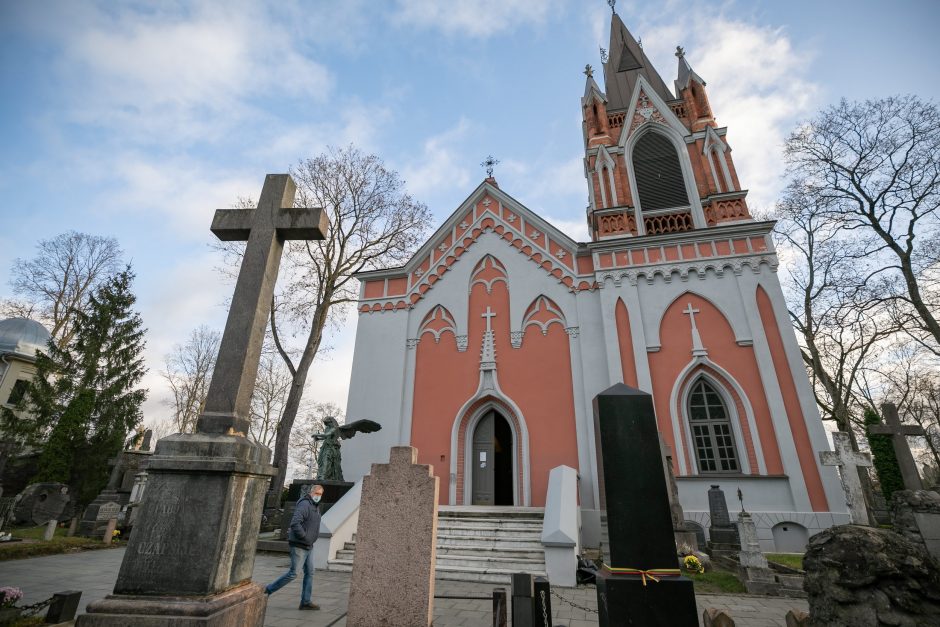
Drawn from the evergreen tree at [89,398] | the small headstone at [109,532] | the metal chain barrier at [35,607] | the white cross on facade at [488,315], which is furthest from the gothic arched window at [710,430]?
the evergreen tree at [89,398]

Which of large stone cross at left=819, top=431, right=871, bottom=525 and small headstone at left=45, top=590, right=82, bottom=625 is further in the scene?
large stone cross at left=819, top=431, right=871, bottom=525

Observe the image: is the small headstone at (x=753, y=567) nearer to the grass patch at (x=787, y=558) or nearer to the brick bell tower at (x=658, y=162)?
the grass patch at (x=787, y=558)

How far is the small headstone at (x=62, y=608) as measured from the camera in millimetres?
4062

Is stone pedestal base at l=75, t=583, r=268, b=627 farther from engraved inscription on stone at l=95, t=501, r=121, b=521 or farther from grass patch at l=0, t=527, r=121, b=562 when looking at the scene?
engraved inscription on stone at l=95, t=501, r=121, b=521

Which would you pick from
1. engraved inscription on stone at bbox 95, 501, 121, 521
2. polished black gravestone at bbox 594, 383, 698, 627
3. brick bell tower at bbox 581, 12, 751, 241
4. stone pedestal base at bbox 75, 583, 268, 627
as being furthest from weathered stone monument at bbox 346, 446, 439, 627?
engraved inscription on stone at bbox 95, 501, 121, 521

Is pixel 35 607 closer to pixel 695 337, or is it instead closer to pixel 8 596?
pixel 8 596

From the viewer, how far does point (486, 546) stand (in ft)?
28.8

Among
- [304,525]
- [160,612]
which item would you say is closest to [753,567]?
[304,525]

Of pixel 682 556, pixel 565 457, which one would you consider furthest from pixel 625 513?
pixel 565 457

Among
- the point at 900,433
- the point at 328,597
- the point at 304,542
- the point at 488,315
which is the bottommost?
the point at 328,597

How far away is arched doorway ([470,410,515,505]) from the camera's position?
1262 cm

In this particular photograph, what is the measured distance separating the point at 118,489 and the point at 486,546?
14.1 m

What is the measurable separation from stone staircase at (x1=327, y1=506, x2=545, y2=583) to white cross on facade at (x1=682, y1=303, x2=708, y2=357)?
6238 millimetres

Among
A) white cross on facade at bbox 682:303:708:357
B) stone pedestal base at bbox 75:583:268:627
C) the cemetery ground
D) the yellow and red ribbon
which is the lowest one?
the cemetery ground
